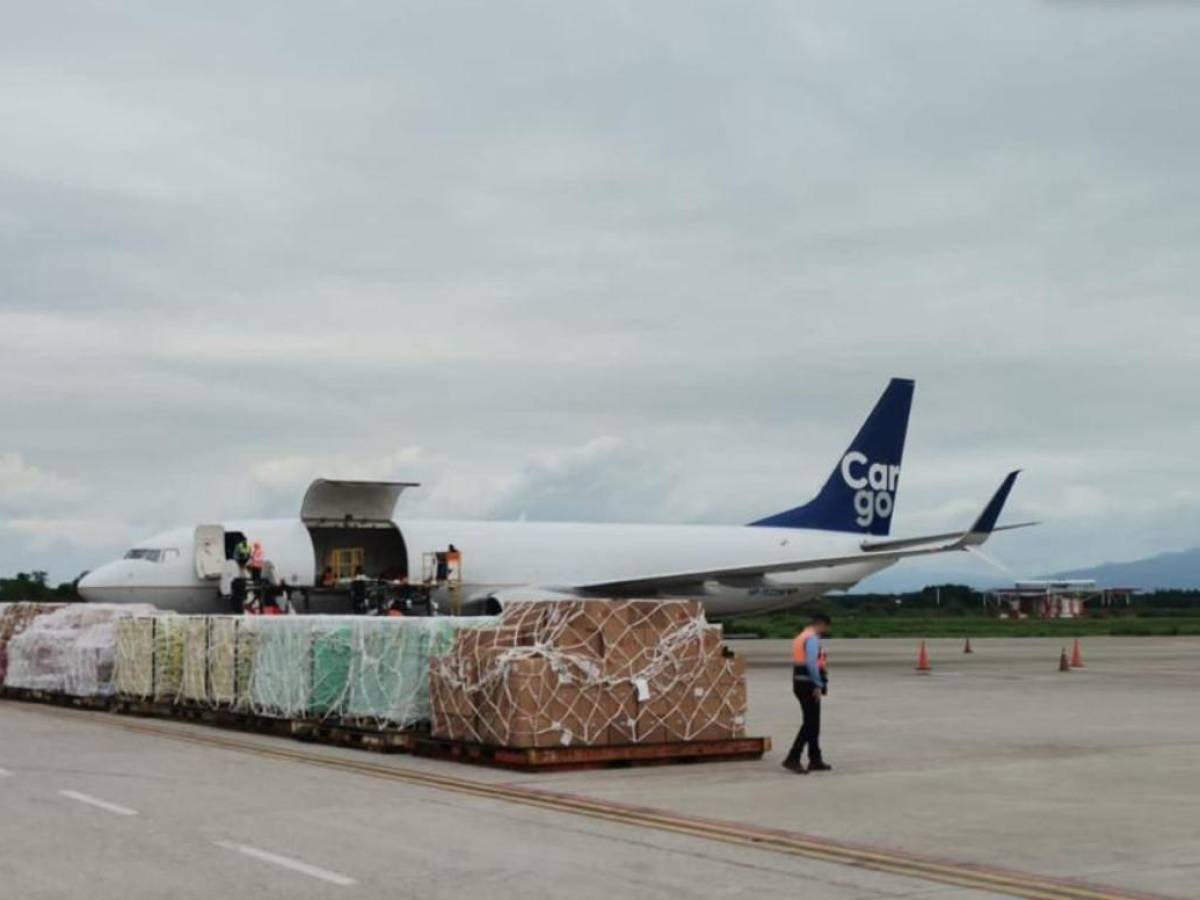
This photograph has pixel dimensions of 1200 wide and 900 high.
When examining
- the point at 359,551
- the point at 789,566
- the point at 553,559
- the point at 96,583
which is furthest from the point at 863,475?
the point at 96,583

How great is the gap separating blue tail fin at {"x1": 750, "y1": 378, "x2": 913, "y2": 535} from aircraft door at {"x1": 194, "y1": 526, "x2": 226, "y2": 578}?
1698cm

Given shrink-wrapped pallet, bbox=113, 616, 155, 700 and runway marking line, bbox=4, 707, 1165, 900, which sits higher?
shrink-wrapped pallet, bbox=113, 616, 155, 700

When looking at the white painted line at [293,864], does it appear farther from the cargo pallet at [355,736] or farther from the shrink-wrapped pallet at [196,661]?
the shrink-wrapped pallet at [196,661]

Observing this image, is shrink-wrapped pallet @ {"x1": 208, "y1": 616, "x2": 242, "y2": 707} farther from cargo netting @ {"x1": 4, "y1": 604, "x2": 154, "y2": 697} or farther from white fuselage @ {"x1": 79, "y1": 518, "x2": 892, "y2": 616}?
white fuselage @ {"x1": 79, "y1": 518, "x2": 892, "y2": 616}

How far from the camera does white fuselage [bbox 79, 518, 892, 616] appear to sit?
1326 inches

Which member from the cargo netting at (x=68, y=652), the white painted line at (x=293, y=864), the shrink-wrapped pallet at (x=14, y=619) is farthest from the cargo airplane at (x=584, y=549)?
the white painted line at (x=293, y=864)

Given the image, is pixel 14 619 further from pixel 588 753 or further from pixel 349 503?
pixel 588 753

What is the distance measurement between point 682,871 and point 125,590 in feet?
85.4

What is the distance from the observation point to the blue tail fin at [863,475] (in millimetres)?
44500

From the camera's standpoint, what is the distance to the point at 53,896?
902 centimetres

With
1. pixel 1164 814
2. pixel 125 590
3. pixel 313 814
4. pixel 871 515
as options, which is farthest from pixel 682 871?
pixel 871 515

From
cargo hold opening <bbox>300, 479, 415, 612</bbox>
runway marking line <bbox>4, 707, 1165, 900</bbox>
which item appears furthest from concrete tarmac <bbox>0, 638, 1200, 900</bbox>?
cargo hold opening <bbox>300, 479, 415, 612</bbox>

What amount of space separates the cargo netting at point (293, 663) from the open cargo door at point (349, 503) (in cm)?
1038

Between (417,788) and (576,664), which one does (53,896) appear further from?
(576,664)
